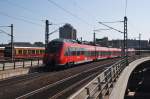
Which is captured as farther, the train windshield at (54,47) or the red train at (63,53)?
the train windshield at (54,47)

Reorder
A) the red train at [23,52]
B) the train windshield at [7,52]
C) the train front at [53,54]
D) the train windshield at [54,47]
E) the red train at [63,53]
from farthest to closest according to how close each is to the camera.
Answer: the train windshield at [7,52] → the red train at [23,52] → the train windshield at [54,47] → the red train at [63,53] → the train front at [53,54]

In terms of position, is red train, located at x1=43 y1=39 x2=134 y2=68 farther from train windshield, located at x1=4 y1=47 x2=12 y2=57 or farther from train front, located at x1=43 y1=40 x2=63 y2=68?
train windshield, located at x1=4 y1=47 x2=12 y2=57

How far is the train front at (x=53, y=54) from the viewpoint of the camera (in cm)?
3703

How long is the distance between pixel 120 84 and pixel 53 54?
723 inches

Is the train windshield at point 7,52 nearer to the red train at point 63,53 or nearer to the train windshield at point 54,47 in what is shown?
the red train at point 63,53

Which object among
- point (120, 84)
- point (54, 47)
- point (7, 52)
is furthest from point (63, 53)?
point (7, 52)

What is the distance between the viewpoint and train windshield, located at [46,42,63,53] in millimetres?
37403

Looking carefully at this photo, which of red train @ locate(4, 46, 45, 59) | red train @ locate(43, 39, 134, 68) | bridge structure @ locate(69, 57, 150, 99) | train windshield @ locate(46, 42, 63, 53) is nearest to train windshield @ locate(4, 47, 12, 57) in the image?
red train @ locate(4, 46, 45, 59)

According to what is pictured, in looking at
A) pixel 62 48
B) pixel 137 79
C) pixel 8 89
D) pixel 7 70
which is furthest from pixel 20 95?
pixel 137 79

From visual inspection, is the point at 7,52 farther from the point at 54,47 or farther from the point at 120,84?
the point at 120,84

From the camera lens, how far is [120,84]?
1988 centimetres

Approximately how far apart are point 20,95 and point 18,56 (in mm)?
43229

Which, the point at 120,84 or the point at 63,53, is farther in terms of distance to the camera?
the point at 63,53

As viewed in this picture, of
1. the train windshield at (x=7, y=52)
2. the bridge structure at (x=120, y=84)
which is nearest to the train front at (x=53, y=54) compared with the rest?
the bridge structure at (x=120, y=84)
